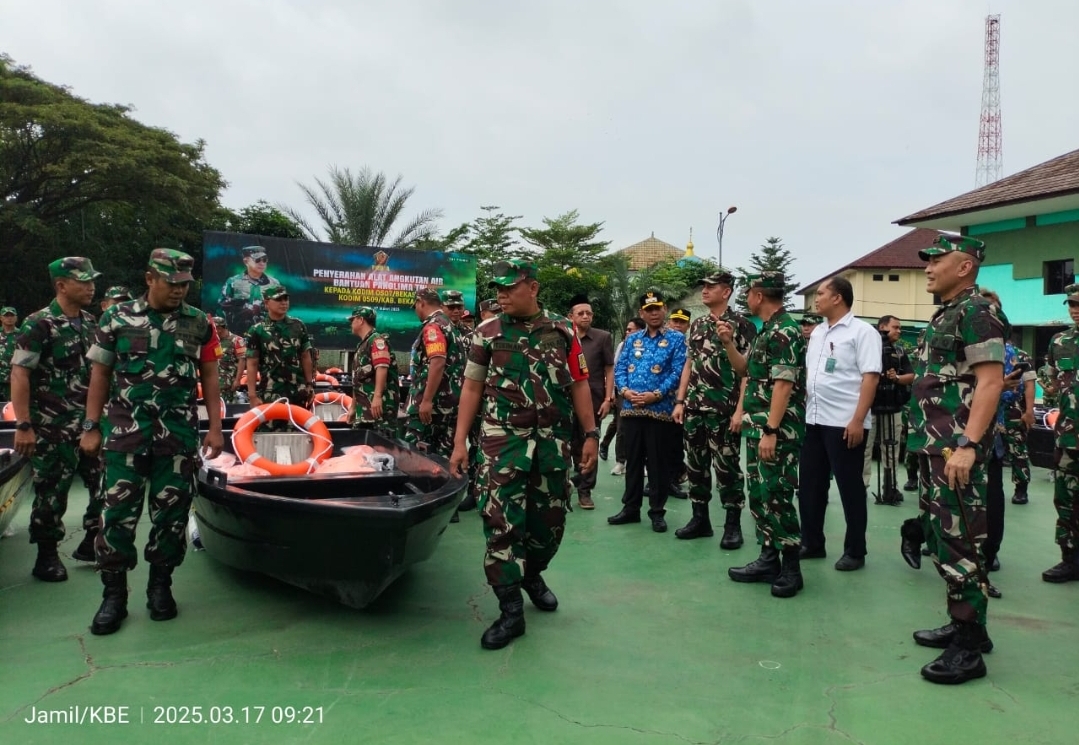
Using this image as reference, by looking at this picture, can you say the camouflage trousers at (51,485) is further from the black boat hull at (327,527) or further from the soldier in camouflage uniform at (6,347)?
the soldier in camouflage uniform at (6,347)

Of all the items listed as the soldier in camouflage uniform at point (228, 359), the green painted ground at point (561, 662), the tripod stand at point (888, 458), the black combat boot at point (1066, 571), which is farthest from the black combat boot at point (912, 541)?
the soldier in camouflage uniform at point (228, 359)

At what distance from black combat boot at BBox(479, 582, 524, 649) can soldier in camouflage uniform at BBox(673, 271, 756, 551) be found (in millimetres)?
1918

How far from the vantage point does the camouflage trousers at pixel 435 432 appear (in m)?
5.76

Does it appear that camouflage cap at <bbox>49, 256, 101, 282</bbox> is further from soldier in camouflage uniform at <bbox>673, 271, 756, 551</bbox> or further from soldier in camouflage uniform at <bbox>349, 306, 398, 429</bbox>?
soldier in camouflage uniform at <bbox>673, 271, 756, 551</bbox>

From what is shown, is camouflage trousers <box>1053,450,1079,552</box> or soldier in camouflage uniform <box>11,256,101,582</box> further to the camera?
camouflage trousers <box>1053,450,1079,552</box>

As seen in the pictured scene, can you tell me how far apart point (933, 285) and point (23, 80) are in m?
21.2

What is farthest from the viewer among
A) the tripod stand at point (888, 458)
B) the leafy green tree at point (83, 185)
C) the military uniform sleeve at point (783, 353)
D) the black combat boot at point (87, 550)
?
the leafy green tree at point (83, 185)

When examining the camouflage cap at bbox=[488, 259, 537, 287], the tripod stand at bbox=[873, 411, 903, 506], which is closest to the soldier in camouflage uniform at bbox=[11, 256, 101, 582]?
the camouflage cap at bbox=[488, 259, 537, 287]

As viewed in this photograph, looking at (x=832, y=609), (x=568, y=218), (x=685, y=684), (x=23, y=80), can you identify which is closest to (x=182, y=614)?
(x=685, y=684)

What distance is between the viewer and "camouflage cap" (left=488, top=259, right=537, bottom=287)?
3255mm

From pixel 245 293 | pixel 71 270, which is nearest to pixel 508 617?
pixel 71 270

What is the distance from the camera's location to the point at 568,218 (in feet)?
91.4

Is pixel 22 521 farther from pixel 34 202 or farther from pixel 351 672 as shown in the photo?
pixel 34 202

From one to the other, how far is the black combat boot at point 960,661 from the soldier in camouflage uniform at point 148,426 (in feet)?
10.9
